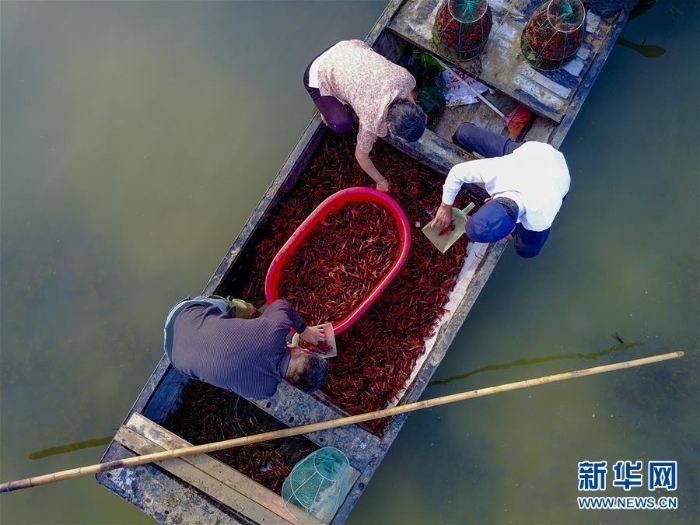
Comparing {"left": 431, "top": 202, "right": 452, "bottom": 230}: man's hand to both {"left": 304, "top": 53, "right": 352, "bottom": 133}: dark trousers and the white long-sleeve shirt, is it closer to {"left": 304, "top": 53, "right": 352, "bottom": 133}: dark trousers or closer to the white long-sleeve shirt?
the white long-sleeve shirt

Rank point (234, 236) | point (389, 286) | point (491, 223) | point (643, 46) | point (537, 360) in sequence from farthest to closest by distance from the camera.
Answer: point (234, 236) → point (643, 46) → point (537, 360) → point (389, 286) → point (491, 223)

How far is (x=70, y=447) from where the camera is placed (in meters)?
5.95

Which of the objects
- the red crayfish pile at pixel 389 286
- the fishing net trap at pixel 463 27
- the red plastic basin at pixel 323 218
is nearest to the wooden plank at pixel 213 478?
the red crayfish pile at pixel 389 286

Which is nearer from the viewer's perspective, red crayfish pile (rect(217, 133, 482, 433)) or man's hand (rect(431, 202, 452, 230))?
man's hand (rect(431, 202, 452, 230))

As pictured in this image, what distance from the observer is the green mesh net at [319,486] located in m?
4.10

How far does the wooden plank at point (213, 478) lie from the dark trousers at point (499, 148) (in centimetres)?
317

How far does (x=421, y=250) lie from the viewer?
16.6 ft

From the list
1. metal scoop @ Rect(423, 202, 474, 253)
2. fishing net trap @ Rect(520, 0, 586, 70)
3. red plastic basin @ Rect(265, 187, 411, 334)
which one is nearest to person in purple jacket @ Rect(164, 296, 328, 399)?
red plastic basin @ Rect(265, 187, 411, 334)

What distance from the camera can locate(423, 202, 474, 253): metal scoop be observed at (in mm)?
4754

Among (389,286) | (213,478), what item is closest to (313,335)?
(389,286)

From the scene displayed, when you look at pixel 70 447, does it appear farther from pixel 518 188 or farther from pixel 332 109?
pixel 518 188

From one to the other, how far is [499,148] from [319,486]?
358 cm

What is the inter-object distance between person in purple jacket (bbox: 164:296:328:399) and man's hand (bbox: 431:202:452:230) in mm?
1697

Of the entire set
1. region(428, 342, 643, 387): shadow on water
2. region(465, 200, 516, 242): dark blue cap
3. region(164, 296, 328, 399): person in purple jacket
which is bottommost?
region(428, 342, 643, 387): shadow on water
